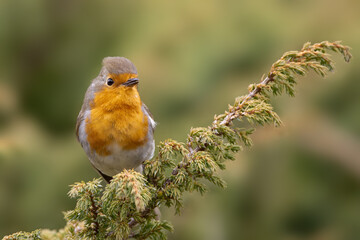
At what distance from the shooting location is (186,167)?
5.41 ft

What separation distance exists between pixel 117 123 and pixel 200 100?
1.77 ft

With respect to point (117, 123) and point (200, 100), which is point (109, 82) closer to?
point (117, 123)

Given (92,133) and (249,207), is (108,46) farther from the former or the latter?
(249,207)

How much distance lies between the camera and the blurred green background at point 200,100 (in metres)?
2.75

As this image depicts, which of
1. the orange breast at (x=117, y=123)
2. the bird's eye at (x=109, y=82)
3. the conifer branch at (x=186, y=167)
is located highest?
the bird's eye at (x=109, y=82)

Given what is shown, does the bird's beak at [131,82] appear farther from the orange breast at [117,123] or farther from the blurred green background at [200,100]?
the blurred green background at [200,100]

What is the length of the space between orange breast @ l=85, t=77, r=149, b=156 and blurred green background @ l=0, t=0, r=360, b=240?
0.31m

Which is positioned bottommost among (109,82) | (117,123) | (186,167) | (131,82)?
(186,167)

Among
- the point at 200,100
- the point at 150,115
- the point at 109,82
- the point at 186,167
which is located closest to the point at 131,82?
the point at 109,82

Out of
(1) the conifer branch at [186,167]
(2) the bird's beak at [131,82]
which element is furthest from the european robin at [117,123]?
(1) the conifer branch at [186,167]

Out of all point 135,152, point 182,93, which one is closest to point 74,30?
point 182,93

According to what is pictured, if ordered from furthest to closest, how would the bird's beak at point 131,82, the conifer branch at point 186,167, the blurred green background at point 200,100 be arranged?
1. the blurred green background at point 200,100
2. the bird's beak at point 131,82
3. the conifer branch at point 186,167

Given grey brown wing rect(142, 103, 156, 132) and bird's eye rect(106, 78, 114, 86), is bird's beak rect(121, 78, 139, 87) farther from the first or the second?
grey brown wing rect(142, 103, 156, 132)

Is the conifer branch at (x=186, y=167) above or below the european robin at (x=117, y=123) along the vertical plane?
below
